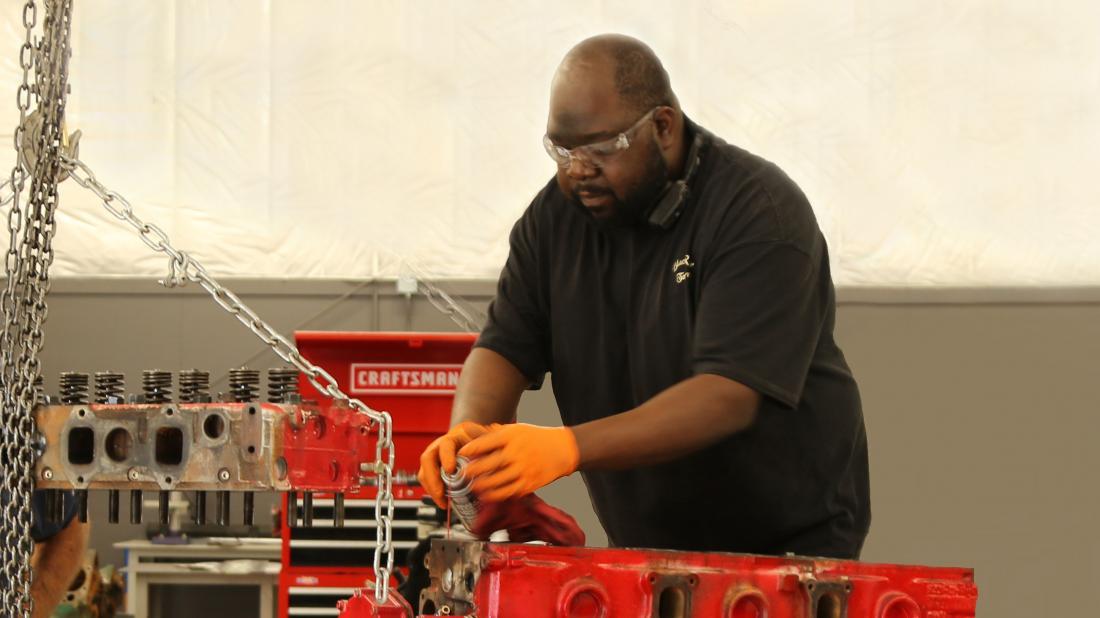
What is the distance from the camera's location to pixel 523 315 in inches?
91.0

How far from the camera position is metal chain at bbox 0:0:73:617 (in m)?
1.89

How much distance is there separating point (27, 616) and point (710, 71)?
459 centimetres

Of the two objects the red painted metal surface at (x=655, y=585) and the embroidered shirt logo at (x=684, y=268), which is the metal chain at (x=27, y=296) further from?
the embroidered shirt logo at (x=684, y=268)

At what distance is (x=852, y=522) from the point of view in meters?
2.16

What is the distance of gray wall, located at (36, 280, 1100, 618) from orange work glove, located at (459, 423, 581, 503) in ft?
13.3

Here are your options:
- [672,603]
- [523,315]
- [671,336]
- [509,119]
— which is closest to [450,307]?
[509,119]

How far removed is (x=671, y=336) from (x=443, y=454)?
0.49 meters

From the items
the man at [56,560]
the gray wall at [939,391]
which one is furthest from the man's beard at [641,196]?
the gray wall at [939,391]

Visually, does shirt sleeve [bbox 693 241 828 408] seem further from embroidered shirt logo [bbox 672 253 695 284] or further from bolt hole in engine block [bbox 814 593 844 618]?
bolt hole in engine block [bbox 814 593 844 618]

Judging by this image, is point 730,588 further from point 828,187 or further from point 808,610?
point 828,187

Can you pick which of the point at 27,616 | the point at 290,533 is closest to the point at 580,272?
the point at 27,616

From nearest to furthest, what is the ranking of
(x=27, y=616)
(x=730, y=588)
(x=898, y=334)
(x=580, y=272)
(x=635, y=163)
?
(x=730, y=588) → (x=27, y=616) → (x=635, y=163) → (x=580, y=272) → (x=898, y=334)

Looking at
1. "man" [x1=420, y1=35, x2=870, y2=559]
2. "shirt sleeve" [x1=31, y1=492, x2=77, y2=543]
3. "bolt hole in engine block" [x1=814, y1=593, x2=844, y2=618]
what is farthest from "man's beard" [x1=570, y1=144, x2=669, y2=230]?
"shirt sleeve" [x1=31, y1=492, x2=77, y2=543]

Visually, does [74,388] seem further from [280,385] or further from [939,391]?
[939,391]
